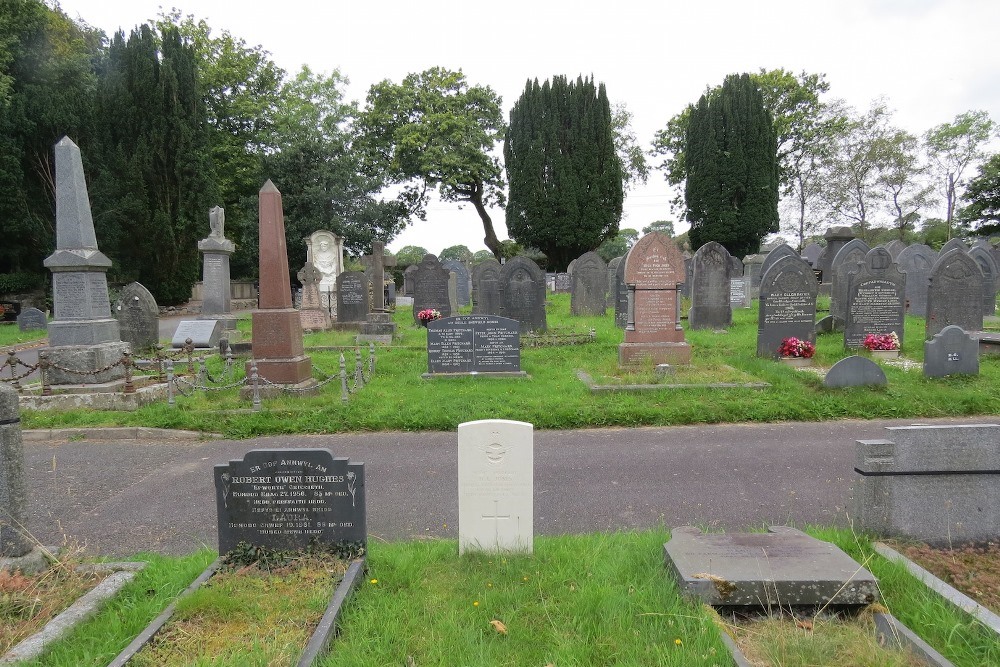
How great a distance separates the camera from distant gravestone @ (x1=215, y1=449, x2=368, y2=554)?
3840mm

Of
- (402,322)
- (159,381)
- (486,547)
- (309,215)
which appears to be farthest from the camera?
(309,215)

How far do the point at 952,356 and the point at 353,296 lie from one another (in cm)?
1477

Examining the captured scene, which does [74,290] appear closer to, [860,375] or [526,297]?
[526,297]

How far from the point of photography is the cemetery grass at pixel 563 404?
7.57 m

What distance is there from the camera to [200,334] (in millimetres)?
14250

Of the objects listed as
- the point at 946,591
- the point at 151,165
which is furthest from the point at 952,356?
the point at 151,165

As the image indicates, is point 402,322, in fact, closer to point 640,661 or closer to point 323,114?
point 640,661

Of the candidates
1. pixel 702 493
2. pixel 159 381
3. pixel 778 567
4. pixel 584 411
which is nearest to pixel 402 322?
pixel 159 381

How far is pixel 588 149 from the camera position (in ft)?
118

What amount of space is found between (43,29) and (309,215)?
13724 millimetres

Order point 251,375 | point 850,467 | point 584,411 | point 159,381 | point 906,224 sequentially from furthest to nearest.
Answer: point 906,224, point 159,381, point 251,375, point 584,411, point 850,467

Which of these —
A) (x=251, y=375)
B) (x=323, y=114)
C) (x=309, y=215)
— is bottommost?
(x=251, y=375)

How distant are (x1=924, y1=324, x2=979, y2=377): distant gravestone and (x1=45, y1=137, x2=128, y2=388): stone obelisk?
1282cm

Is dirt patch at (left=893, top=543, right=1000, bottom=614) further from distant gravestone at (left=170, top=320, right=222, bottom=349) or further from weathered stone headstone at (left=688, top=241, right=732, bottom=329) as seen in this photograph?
distant gravestone at (left=170, top=320, right=222, bottom=349)
